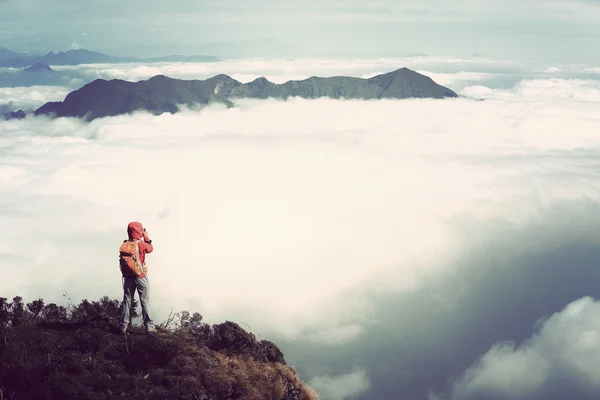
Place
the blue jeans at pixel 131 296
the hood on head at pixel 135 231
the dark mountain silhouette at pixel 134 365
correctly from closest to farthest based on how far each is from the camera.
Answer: the dark mountain silhouette at pixel 134 365 < the hood on head at pixel 135 231 < the blue jeans at pixel 131 296

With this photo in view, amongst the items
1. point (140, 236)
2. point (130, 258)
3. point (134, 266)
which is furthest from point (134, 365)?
point (140, 236)

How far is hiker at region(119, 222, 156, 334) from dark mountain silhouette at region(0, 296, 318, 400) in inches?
32.6

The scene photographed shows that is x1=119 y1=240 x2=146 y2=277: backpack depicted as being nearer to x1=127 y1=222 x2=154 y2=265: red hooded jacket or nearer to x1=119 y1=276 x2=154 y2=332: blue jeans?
x1=127 y1=222 x2=154 y2=265: red hooded jacket

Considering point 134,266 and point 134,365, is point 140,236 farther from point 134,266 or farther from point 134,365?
point 134,365

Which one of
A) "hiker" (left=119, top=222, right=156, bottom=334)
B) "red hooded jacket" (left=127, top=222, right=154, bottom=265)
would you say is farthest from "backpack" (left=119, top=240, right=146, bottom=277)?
"red hooded jacket" (left=127, top=222, right=154, bottom=265)

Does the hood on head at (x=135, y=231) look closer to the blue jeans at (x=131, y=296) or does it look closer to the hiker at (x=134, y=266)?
the hiker at (x=134, y=266)

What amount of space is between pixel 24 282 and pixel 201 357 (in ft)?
399

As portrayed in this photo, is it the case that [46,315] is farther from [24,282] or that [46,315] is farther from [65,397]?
[24,282]

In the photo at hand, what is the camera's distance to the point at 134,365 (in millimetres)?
14812

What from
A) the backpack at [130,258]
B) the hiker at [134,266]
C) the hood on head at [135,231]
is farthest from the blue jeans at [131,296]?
the hood on head at [135,231]

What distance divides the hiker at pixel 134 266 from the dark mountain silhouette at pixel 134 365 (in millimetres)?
829

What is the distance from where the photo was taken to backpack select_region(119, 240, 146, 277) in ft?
51.0

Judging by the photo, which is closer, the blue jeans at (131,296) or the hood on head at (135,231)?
the hood on head at (135,231)

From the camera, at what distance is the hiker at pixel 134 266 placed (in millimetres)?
15633
